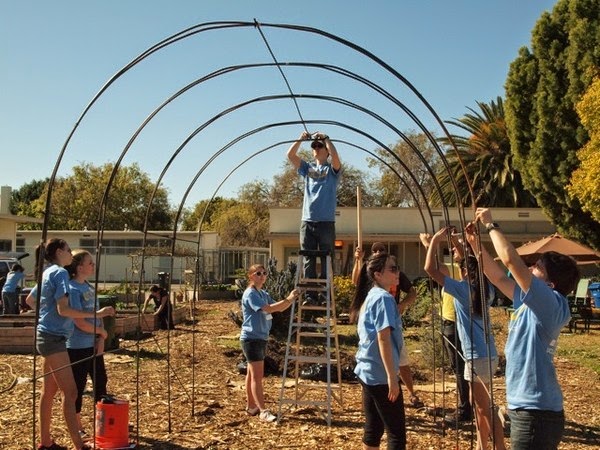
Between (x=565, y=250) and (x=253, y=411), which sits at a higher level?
(x=565, y=250)

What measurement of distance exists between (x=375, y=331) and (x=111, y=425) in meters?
2.40

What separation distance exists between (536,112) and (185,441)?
19.3m

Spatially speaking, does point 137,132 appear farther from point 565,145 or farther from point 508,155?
point 508,155

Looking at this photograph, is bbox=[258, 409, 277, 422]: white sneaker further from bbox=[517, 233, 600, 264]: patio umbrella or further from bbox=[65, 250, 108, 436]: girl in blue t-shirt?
bbox=[517, 233, 600, 264]: patio umbrella

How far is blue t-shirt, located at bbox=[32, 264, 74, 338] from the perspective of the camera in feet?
17.1

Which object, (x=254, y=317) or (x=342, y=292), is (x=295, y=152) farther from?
(x=342, y=292)

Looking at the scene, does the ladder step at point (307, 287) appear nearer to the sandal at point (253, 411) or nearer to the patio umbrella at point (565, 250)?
the sandal at point (253, 411)

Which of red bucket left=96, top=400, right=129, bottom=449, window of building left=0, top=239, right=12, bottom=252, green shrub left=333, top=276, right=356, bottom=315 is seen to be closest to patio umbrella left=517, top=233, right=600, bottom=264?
green shrub left=333, top=276, right=356, bottom=315

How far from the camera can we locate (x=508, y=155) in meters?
33.9

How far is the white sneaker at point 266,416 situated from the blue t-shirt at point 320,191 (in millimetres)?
1965

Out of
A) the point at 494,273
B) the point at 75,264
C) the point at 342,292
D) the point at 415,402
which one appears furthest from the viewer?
the point at 342,292

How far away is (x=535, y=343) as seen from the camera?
3.50 metres

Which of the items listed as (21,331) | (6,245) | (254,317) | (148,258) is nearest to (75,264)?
(254,317)

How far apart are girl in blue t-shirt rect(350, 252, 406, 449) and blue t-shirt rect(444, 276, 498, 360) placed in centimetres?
62
